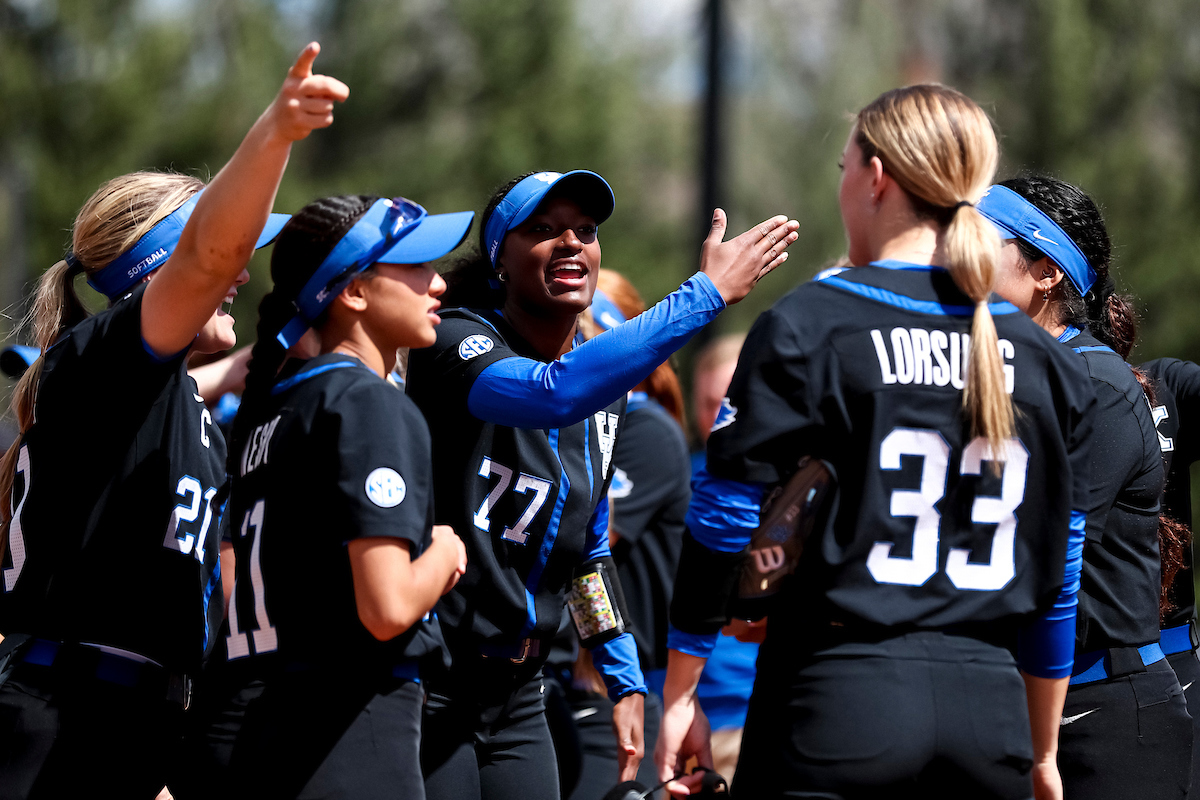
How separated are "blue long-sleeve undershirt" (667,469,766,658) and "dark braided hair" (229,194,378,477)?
34.1 inches

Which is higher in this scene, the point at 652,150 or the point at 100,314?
the point at 652,150

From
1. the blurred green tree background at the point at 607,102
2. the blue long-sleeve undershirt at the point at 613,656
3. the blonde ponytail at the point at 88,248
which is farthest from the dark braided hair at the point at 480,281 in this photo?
the blurred green tree background at the point at 607,102

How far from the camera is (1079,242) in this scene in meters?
3.57

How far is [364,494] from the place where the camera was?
2.35m

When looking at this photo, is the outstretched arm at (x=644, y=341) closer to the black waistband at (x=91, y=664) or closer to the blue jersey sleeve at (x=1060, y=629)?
the blue jersey sleeve at (x=1060, y=629)

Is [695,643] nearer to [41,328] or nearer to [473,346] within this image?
[473,346]

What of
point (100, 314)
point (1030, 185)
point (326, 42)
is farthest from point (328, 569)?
point (326, 42)

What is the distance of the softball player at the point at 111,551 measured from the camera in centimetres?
268

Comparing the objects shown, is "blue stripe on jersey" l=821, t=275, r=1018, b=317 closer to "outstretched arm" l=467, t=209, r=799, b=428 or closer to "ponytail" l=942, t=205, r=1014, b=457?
"ponytail" l=942, t=205, r=1014, b=457

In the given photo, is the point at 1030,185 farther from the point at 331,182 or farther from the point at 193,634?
the point at 331,182

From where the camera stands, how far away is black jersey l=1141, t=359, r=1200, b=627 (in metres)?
3.71

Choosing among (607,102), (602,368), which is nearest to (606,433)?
(602,368)

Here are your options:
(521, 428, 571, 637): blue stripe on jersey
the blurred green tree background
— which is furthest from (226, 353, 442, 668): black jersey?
the blurred green tree background

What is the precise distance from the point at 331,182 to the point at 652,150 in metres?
6.82
